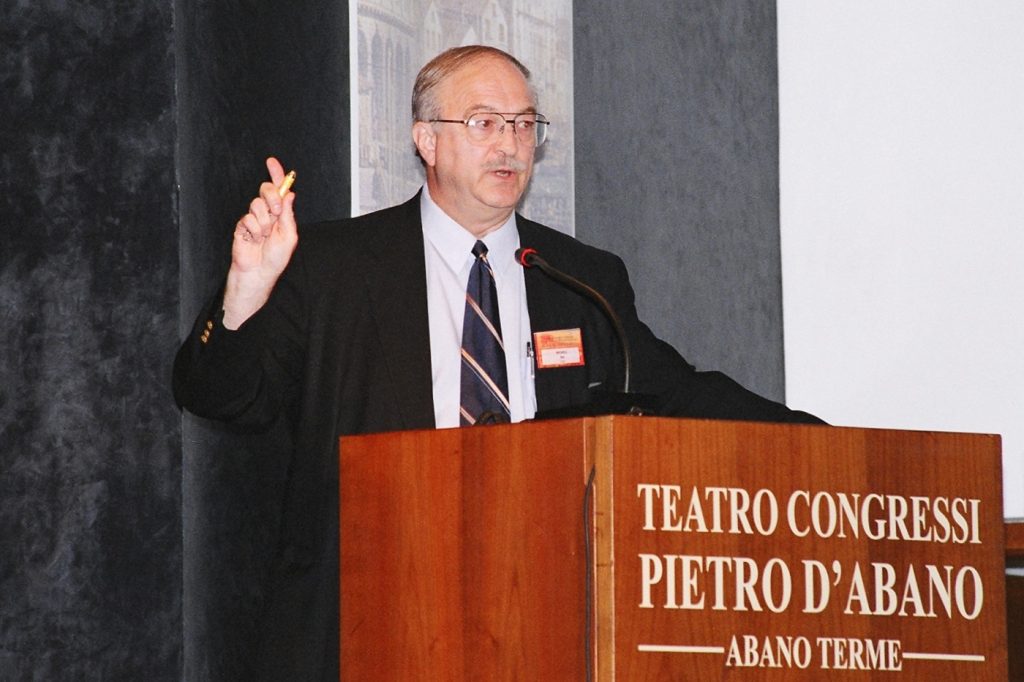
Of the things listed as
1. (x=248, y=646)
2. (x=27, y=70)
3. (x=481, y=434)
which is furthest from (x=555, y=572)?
(x=27, y=70)

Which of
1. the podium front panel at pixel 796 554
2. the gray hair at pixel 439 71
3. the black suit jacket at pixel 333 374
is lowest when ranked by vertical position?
the podium front panel at pixel 796 554

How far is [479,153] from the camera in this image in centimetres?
271

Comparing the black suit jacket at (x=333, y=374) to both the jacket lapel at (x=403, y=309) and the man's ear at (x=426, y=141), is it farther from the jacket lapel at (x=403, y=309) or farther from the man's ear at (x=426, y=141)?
the man's ear at (x=426, y=141)

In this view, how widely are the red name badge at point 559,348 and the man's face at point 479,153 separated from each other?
1.04 feet

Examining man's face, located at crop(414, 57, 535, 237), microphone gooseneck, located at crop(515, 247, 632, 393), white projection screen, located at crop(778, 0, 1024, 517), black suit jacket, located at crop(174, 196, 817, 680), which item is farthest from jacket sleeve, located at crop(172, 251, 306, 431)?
white projection screen, located at crop(778, 0, 1024, 517)

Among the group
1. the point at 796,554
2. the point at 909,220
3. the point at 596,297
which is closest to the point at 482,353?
the point at 596,297

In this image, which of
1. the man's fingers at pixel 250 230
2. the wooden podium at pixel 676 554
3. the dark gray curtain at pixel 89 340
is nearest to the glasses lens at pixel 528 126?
the dark gray curtain at pixel 89 340

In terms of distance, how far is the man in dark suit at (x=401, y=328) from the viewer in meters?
2.26

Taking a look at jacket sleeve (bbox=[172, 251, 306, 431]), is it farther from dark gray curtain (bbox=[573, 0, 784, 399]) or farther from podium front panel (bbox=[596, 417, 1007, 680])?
dark gray curtain (bbox=[573, 0, 784, 399])

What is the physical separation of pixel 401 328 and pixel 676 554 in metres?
0.97

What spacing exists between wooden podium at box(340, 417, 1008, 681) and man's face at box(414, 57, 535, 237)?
2.94 ft

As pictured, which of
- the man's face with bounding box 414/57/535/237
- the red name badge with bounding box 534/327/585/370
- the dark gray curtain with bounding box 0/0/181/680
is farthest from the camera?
the man's face with bounding box 414/57/535/237

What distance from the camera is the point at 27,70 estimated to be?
95.8 inches

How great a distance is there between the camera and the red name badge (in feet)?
A: 8.14
